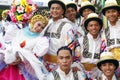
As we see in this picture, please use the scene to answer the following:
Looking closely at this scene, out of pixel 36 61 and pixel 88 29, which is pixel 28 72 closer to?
pixel 36 61

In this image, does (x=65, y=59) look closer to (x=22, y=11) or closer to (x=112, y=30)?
(x=112, y=30)

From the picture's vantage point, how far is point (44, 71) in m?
4.87

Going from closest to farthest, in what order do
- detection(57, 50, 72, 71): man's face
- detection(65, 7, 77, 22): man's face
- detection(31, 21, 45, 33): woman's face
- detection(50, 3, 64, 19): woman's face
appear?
detection(57, 50, 72, 71): man's face < detection(31, 21, 45, 33): woman's face < detection(50, 3, 64, 19): woman's face < detection(65, 7, 77, 22): man's face

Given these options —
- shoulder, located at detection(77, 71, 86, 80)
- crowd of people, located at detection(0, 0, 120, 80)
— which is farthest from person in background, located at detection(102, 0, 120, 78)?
shoulder, located at detection(77, 71, 86, 80)

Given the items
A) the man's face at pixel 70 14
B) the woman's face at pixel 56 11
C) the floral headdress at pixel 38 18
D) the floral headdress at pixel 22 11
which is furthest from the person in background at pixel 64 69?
the man's face at pixel 70 14

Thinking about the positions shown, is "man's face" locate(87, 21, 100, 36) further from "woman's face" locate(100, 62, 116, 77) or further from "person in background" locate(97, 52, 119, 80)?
"woman's face" locate(100, 62, 116, 77)

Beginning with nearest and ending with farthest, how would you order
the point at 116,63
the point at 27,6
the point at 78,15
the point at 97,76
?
the point at 116,63
the point at 97,76
the point at 27,6
the point at 78,15

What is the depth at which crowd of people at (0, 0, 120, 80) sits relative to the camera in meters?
4.71

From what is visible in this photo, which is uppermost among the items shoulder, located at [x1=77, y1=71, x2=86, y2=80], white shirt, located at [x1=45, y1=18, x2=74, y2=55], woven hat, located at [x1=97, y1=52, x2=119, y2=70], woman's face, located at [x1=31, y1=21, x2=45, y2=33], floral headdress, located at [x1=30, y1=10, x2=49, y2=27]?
floral headdress, located at [x1=30, y1=10, x2=49, y2=27]

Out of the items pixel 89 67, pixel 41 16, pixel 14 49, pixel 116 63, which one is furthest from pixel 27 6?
pixel 116 63

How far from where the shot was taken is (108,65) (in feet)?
15.3

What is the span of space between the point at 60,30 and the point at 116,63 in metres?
1.03

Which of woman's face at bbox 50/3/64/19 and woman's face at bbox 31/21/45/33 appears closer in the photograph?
woman's face at bbox 31/21/45/33

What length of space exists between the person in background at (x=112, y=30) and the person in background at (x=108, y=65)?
190mm
